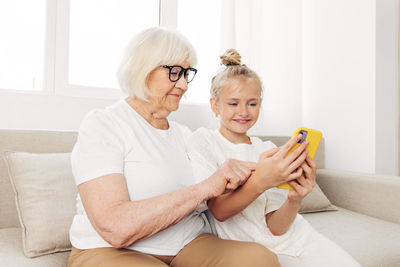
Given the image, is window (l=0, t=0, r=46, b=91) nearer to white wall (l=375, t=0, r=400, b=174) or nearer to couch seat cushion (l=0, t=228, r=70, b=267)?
couch seat cushion (l=0, t=228, r=70, b=267)

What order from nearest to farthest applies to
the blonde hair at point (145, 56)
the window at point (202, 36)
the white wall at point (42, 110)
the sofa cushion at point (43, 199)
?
the blonde hair at point (145, 56), the sofa cushion at point (43, 199), the white wall at point (42, 110), the window at point (202, 36)

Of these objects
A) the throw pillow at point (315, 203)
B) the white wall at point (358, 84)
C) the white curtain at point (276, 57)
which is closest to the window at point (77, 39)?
the white curtain at point (276, 57)

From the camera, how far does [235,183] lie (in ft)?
3.18

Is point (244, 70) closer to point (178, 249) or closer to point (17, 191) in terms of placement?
point (178, 249)

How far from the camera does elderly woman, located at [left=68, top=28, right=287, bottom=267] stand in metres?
0.85

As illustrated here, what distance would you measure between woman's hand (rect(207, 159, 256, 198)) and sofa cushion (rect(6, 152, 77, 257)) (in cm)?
63

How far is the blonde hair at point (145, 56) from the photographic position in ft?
3.51

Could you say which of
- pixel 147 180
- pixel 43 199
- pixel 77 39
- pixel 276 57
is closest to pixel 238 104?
pixel 147 180

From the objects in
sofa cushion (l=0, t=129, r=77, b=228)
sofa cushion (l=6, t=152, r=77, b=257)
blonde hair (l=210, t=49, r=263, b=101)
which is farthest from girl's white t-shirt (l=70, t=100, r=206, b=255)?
sofa cushion (l=0, t=129, r=77, b=228)

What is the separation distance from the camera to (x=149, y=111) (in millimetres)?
1126

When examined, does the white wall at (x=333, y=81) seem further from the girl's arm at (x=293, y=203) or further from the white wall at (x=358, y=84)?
the girl's arm at (x=293, y=203)

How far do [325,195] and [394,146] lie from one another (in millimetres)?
685

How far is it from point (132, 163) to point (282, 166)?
0.43 metres

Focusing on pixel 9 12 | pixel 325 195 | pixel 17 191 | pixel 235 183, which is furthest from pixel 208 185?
pixel 9 12
